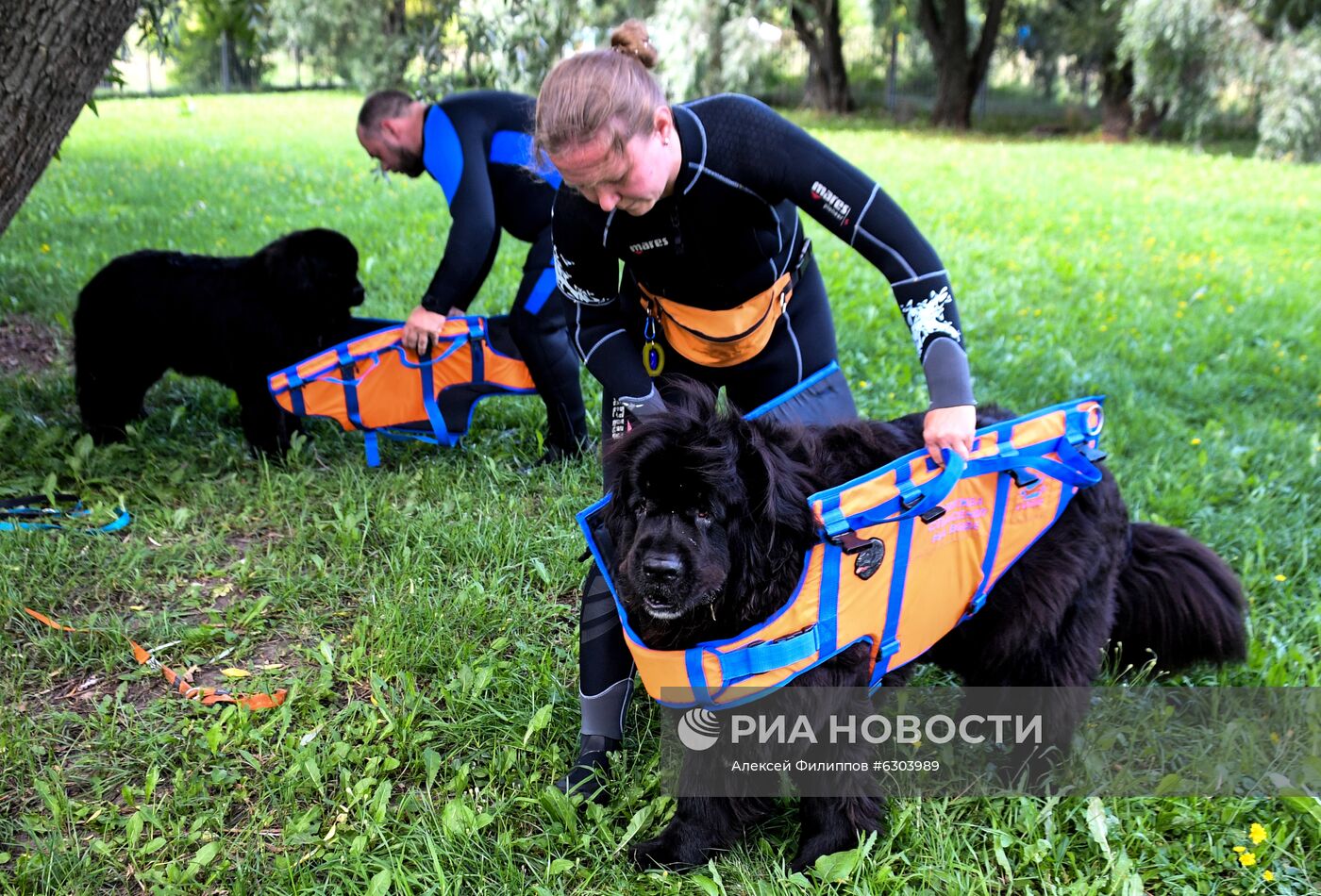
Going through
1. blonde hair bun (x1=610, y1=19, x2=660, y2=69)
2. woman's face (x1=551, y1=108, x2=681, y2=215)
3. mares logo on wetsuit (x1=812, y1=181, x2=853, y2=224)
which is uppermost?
blonde hair bun (x1=610, y1=19, x2=660, y2=69)

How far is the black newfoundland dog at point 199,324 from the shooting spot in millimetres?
4336

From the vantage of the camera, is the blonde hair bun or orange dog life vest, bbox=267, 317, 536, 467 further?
orange dog life vest, bbox=267, 317, 536, 467

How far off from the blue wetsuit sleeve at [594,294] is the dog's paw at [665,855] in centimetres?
117

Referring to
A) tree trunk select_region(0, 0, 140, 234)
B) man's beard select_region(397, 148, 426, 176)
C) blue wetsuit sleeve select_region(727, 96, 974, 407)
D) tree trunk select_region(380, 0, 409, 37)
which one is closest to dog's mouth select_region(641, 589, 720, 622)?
blue wetsuit sleeve select_region(727, 96, 974, 407)

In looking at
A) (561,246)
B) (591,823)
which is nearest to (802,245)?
(561,246)

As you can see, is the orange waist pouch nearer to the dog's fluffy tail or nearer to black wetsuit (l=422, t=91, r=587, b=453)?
the dog's fluffy tail

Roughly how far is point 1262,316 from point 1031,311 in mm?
1676

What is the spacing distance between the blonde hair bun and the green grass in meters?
1.81

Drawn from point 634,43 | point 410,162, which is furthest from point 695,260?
point 410,162

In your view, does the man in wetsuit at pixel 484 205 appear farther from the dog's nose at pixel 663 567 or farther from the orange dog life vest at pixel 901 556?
the dog's nose at pixel 663 567

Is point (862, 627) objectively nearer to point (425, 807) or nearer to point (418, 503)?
point (425, 807)

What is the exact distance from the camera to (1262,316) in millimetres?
6621

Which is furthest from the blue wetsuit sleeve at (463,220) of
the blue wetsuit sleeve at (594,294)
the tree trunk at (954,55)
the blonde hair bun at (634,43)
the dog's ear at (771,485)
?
the tree trunk at (954,55)

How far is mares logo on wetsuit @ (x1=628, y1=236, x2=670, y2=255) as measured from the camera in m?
2.52
